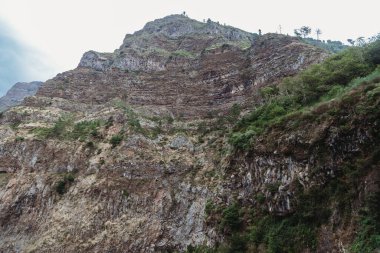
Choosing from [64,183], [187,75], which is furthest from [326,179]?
[187,75]

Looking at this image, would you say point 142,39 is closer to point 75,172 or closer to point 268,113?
point 75,172

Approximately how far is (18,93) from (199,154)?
16096 cm

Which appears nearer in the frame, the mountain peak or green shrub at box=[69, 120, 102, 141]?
green shrub at box=[69, 120, 102, 141]

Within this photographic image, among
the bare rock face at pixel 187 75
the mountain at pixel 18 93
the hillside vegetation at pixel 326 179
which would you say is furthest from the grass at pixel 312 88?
the mountain at pixel 18 93

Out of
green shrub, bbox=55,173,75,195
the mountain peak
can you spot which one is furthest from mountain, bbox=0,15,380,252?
the mountain peak

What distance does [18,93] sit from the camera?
180 metres

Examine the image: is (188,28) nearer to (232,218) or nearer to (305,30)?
(305,30)

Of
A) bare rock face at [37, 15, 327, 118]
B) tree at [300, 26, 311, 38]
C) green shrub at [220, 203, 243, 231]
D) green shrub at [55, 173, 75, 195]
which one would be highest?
tree at [300, 26, 311, 38]

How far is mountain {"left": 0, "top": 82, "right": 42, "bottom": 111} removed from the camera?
551ft

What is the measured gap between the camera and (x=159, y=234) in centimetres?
3775

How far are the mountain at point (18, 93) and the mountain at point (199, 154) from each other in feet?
344

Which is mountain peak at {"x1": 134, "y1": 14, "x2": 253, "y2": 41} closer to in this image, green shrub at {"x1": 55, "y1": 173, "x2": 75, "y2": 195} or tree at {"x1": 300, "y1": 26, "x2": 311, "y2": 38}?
tree at {"x1": 300, "y1": 26, "x2": 311, "y2": 38}

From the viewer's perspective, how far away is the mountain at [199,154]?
22.2 meters

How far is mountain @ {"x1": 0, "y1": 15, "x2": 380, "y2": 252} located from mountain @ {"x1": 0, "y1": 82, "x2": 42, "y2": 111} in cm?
Answer: 10492
